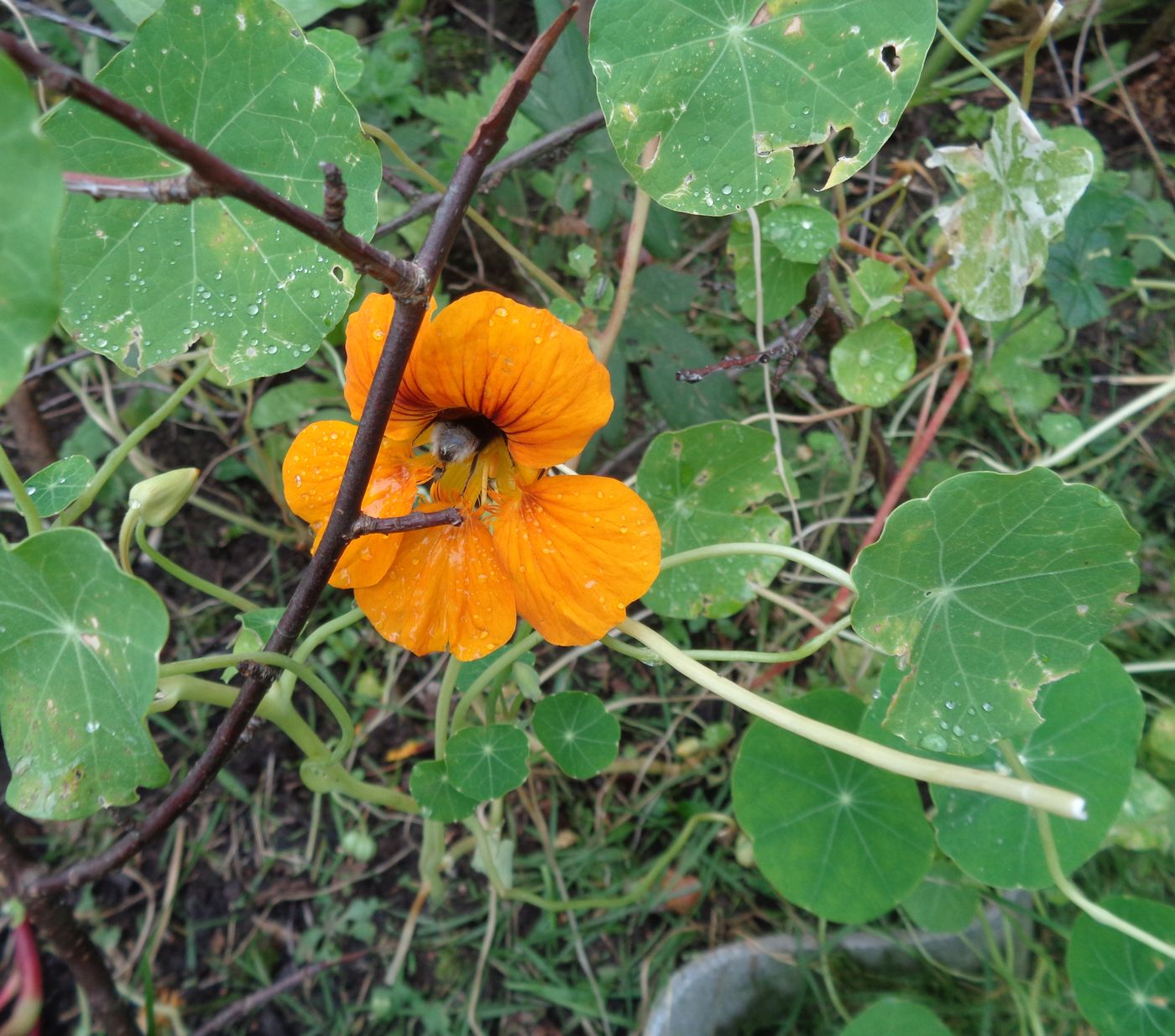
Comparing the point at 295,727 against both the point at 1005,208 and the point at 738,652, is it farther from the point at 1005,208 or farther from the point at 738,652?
the point at 1005,208

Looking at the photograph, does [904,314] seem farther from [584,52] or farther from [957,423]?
[584,52]

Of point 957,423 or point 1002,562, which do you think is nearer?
point 1002,562

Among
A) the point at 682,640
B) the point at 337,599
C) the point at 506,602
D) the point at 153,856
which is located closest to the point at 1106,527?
the point at 506,602

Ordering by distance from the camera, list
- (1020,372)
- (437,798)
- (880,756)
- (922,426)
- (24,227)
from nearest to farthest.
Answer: (24,227)
(880,756)
(437,798)
(922,426)
(1020,372)

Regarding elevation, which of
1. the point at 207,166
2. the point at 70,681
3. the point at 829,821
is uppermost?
the point at 207,166

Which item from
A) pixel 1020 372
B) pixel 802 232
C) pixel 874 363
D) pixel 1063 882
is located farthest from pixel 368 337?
pixel 1020 372

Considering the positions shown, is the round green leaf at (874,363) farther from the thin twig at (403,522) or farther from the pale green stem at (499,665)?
the thin twig at (403,522)

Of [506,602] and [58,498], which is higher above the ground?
[58,498]
